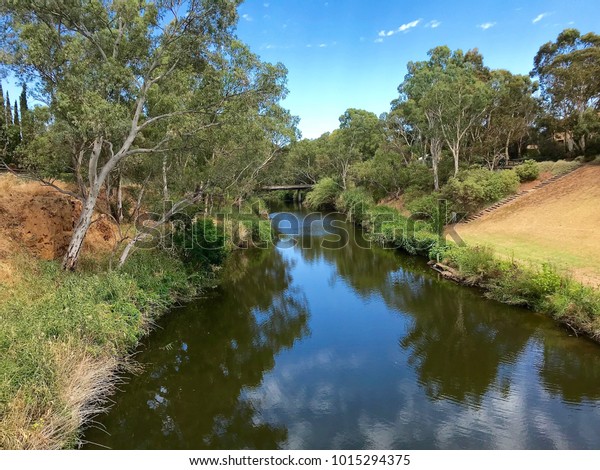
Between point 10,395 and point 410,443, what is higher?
point 10,395

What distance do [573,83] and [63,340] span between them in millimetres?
40174

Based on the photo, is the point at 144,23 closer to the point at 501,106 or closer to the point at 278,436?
the point at 278,436

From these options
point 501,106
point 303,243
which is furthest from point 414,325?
point 501,106

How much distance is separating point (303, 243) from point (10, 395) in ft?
87.2

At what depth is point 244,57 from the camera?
14172mm

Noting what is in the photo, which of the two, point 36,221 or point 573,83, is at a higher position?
point 573,83

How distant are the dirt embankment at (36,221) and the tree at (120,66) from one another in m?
2.68

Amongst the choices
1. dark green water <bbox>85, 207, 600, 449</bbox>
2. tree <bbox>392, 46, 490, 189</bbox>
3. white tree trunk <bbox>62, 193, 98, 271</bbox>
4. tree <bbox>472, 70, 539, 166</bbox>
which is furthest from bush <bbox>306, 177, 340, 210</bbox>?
white tree trunk <bbox>62, 193, 98, 271</bbox>

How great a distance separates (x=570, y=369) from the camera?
10555mm

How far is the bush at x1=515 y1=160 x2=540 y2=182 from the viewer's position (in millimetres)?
31984

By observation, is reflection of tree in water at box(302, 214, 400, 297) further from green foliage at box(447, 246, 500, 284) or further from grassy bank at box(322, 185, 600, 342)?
green foliage at box(447, 246, 500, 284)

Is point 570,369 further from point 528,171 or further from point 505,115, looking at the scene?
point 505,115

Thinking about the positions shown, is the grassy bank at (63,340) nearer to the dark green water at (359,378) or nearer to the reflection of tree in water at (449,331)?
the dark green water at (359,378)

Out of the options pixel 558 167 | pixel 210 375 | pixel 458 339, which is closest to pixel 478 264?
pixel 458 339
